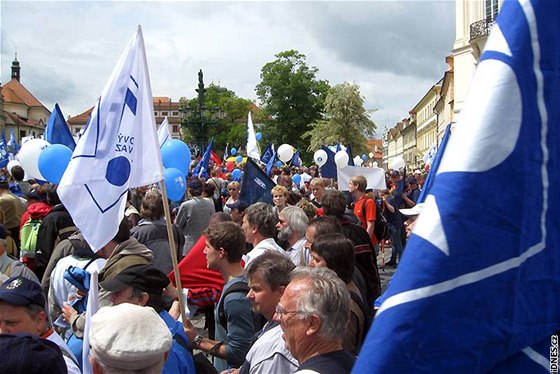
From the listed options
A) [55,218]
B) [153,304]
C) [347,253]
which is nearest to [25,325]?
[153,304]

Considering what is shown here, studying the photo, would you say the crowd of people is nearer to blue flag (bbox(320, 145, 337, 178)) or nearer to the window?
blue flag (bbox(320, 145, 337, 178))

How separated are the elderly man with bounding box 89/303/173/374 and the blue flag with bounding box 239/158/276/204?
584cm

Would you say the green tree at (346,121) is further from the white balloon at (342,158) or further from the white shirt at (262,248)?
the white shirt at (262,248)

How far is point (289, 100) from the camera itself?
66062mm

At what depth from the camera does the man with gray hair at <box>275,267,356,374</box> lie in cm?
249

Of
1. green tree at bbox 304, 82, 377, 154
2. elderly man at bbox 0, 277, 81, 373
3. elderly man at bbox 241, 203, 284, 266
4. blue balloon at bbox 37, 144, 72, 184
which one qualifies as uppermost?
green tree at bbox 304, 82, 377, 154

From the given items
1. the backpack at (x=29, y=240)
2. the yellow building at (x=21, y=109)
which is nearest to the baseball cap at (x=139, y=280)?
the backpack at (x=29, y=240)

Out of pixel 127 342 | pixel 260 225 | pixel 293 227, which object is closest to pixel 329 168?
pixel 293 227

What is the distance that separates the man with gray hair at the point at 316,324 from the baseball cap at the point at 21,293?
131cm

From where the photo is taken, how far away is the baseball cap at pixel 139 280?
3395mm

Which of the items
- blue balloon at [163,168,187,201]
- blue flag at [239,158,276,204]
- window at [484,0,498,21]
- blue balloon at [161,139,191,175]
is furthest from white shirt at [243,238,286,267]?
window at [484,0,498,21]

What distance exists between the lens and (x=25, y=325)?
121 inches

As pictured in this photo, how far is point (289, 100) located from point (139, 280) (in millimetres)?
63437

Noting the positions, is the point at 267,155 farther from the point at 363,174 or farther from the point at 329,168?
the point at 363,174
